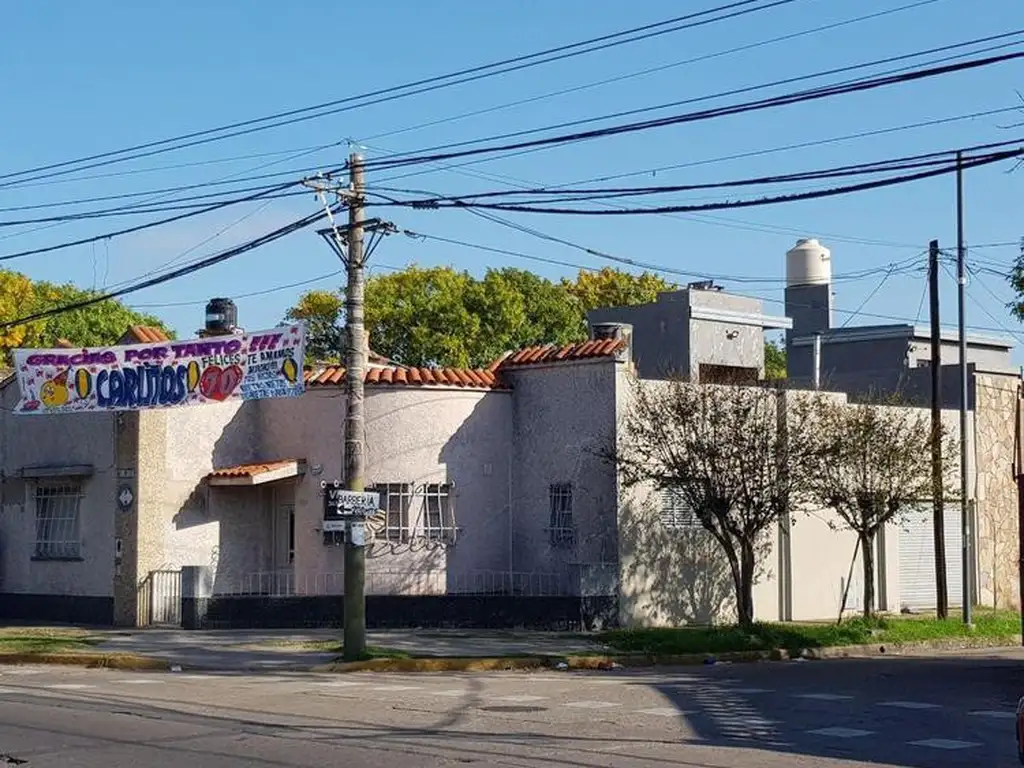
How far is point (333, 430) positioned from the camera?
30.2 m

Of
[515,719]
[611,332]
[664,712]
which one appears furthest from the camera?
[611,332]

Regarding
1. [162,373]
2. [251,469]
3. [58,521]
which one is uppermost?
[162,373]

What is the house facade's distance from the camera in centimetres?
2866

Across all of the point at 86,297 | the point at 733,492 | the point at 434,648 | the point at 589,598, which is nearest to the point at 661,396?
the point at 733,492

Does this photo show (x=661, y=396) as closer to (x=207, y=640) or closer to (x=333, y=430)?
(x=333, y=430)

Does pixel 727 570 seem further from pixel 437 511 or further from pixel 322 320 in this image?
→ pixel 322 320

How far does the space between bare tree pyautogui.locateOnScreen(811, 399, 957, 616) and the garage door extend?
4.96 meters

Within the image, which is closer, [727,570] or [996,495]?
[727,570]

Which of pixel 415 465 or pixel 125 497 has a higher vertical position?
pixel 415 465

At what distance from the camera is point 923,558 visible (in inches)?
1387

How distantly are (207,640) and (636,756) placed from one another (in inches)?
568

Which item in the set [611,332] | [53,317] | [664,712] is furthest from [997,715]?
[53,317]

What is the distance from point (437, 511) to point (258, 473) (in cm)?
352

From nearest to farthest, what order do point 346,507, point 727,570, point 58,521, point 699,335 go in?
point 346,507
point 727,570
point 58,521
point 699,335
